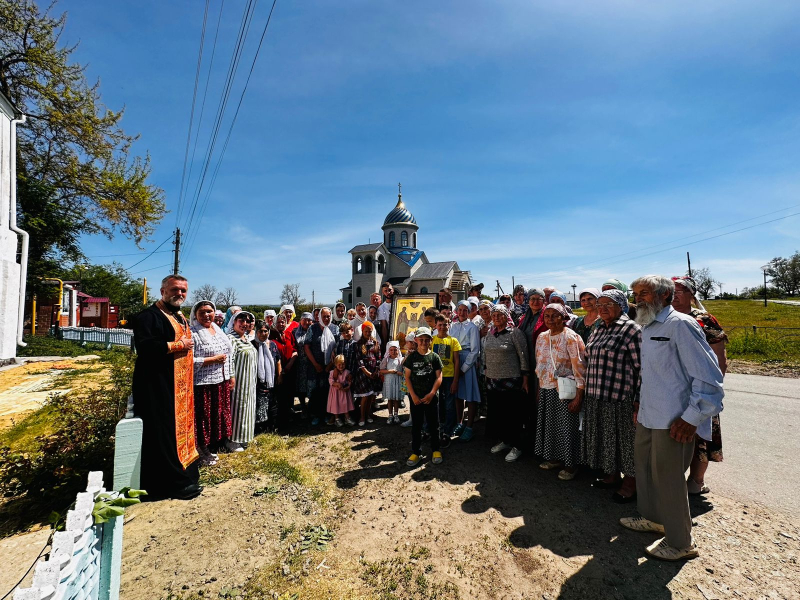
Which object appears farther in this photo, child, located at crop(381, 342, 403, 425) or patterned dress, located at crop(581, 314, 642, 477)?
child, located at crop(381, 342, 403, 425)

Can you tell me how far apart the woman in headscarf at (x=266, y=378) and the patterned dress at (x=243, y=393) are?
38 centimetres

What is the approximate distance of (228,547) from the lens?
2947 millimetres

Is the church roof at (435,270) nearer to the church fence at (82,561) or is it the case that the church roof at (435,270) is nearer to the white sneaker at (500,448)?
the white sneaker at (500,448)

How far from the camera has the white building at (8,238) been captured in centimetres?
906

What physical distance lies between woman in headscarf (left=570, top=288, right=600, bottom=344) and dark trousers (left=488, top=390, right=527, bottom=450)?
3.62 ft

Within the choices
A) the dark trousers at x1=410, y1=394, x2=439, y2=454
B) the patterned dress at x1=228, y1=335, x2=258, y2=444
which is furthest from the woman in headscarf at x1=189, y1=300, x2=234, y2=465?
the dark trousers at x1=410, y1=394, x2=439, y2=454

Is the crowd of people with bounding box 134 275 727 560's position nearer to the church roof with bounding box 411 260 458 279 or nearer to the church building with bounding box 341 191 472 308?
the church building with bounding box 341 191 472 308

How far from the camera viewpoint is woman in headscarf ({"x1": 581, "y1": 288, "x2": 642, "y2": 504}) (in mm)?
3465

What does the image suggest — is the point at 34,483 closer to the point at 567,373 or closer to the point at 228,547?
the point at 228,547

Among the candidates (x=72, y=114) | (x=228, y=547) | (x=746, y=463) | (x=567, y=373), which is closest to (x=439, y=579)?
(x=228, y=547)

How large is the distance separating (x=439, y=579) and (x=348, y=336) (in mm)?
4186

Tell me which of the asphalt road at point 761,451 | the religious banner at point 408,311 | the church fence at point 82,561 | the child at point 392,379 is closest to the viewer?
the church fence at point 82,561

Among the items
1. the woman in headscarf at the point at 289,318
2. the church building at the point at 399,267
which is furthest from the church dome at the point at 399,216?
the woman in headscarf at the point at 289,318

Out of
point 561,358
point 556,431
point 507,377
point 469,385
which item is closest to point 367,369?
point 469,385
